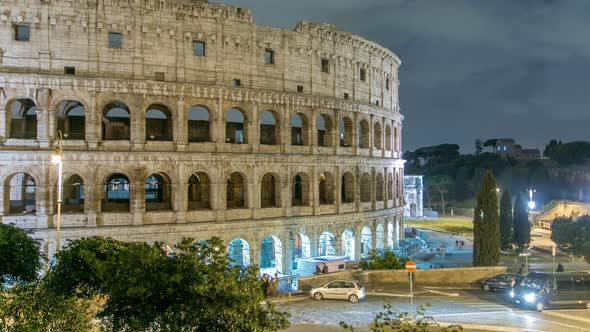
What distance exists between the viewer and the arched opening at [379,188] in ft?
136

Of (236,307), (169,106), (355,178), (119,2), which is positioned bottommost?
(236,307)

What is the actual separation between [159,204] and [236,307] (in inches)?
825

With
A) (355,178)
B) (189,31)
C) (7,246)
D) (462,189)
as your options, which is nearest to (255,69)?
(189,31)

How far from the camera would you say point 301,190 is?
35375mm

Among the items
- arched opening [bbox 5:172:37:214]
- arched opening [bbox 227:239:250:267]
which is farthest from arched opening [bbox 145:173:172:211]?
arched opening [bbox 5:172:37:214]

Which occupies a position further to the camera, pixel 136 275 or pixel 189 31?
pixel 189 31

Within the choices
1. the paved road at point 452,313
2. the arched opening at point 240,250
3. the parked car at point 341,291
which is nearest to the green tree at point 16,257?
the paved road at point 452,313

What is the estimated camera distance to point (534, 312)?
22109 mm

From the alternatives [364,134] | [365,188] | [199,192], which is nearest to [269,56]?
[199,192]

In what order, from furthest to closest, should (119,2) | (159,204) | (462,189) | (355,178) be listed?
(462,189)
(355,178)
(159,204)
(119,2)

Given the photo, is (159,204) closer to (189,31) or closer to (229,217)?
(229,217)

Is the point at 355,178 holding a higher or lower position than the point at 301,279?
higher

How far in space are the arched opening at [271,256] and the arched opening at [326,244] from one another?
361cm

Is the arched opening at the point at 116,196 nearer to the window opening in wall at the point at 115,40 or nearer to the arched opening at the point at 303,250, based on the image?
the window opening in wall at the point at 115,40
